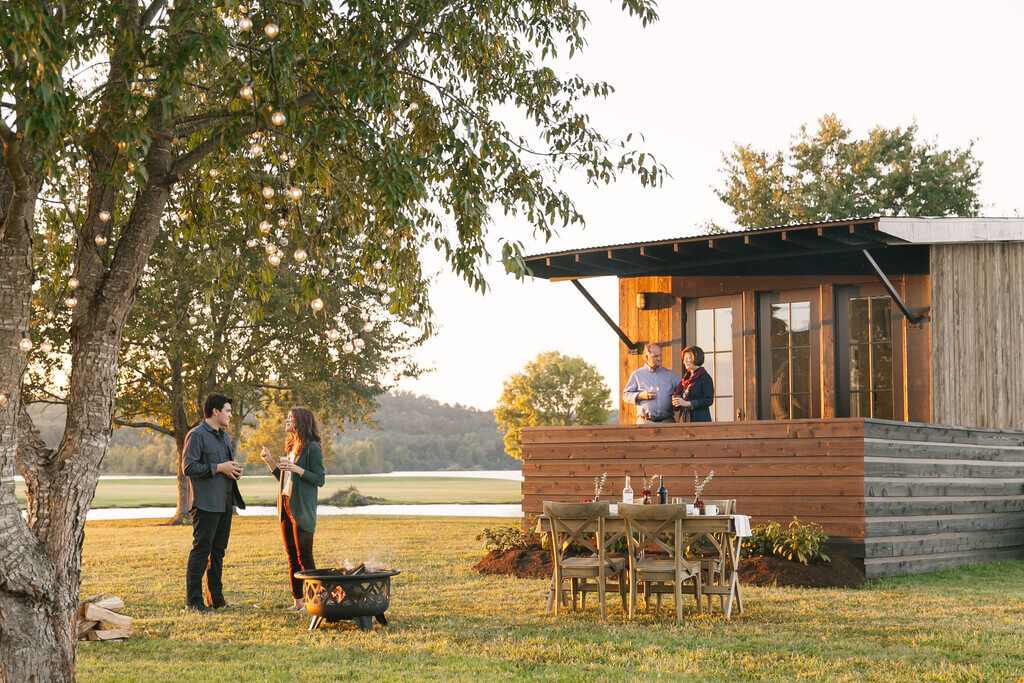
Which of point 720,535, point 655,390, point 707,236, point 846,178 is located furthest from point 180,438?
point 846,178

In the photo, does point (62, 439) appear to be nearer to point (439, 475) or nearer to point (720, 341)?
point (720, 341)

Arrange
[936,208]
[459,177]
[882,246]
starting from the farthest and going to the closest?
[936,208] < [882,246] < [459,177]

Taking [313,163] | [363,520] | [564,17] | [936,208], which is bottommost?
[363,520]

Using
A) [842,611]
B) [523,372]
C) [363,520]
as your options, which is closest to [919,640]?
[842,611]

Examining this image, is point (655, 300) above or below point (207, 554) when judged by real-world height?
above

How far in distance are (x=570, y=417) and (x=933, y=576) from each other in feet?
122

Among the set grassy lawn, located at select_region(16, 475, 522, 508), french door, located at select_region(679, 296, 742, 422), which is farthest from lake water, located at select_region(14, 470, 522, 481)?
french door, located at select_region(679, 296, 742, 422)

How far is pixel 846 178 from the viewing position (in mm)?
34094

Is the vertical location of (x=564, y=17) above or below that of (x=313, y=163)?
above

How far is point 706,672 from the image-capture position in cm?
559

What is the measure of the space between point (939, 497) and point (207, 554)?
755cm

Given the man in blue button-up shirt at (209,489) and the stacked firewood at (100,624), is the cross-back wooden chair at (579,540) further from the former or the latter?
the stacked firewood at (100,624)

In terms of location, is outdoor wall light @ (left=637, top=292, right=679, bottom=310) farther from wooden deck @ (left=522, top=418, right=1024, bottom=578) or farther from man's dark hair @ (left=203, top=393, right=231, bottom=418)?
man's dark hair @ (left=203, top=393, right=231, bottom=418)

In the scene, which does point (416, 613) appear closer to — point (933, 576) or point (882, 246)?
point (933, 576)
